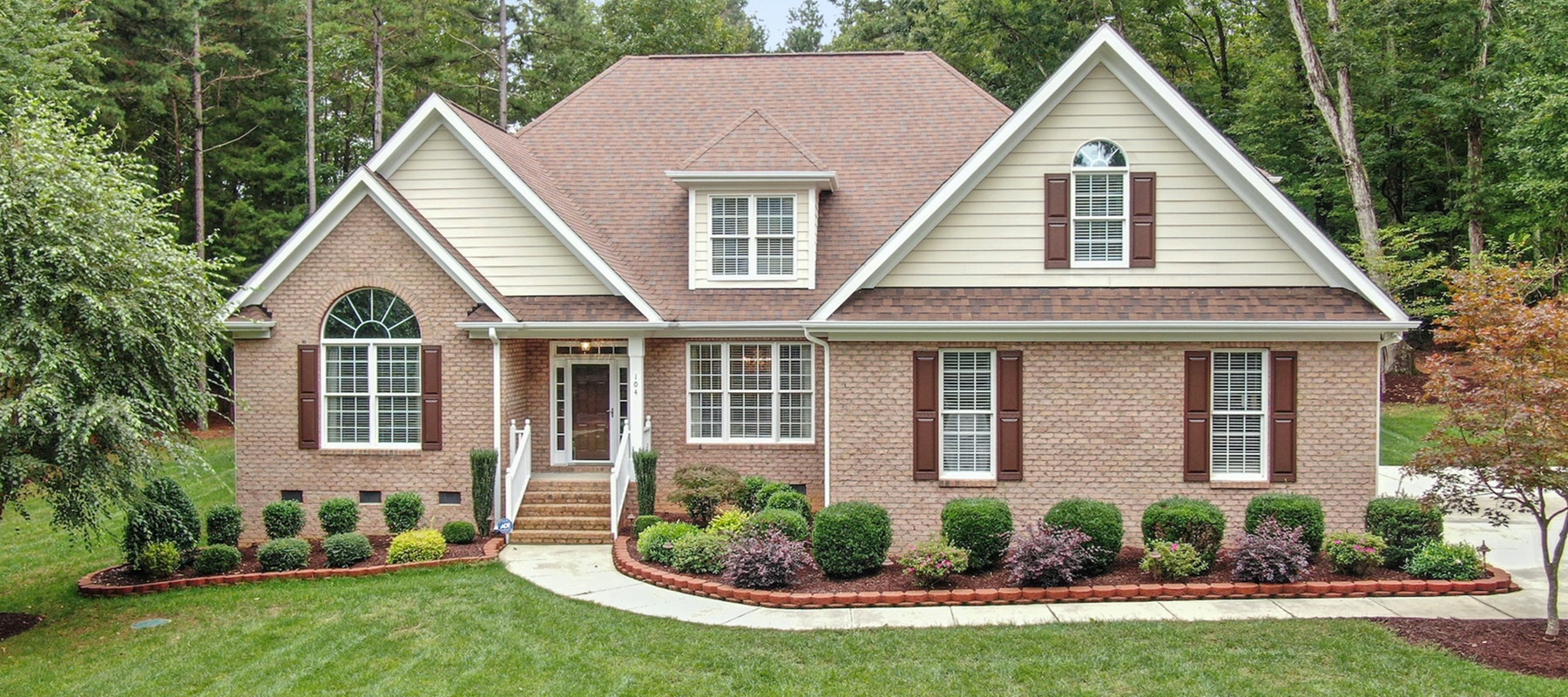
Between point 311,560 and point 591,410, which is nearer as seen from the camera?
point 311,560

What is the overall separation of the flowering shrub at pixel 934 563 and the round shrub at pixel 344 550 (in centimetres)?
709

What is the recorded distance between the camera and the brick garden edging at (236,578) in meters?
11.6

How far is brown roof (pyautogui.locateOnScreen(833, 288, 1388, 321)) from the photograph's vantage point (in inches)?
469

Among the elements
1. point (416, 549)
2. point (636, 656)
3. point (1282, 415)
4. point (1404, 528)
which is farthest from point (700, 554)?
point (1404, 528)

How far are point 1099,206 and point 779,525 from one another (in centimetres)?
600

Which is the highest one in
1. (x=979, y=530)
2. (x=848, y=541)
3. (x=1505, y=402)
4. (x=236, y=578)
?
(x=1505, y=402)

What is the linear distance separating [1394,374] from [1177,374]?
873 inches

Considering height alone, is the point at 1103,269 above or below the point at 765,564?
above

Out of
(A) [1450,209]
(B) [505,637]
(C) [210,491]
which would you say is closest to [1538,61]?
(A) [1450,209]

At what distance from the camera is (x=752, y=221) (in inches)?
603

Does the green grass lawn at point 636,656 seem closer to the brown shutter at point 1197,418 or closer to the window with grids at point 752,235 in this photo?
the brown shutter at point 1197,418

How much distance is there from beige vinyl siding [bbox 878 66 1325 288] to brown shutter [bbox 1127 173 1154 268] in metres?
0.10

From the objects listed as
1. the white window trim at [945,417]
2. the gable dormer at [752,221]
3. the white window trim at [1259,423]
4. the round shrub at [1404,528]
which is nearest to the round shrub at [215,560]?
the gable dormer at [752,221]

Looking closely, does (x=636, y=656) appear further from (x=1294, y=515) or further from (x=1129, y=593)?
(x=1294, y=515)
